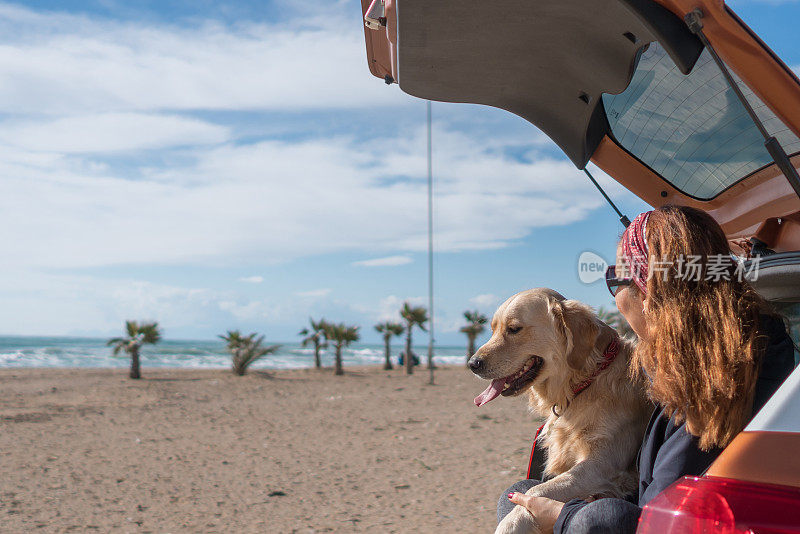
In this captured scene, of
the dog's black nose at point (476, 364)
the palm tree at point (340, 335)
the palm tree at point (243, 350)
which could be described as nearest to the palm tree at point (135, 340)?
the palm tree at point (243, 350)

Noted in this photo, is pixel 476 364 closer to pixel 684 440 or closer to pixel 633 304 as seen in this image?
pixel 633 304

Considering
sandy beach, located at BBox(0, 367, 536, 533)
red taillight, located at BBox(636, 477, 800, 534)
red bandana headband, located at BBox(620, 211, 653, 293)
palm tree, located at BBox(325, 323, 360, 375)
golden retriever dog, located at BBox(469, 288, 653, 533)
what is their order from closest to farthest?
red taillight, located at BBox(636, 477, 800, 534)
red bandana headband, located at BBox(620, 211, 653, 293)
golden retriever dog, located at BBox(469, 288, 653, 533)
sandy beach, located at BBox(0, 367, 536, 533)
palm tree, located at BBox(325, 323, 360, 375)

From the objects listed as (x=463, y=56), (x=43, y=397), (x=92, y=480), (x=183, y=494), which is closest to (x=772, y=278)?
(x=463, y=56)

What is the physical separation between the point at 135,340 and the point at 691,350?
24.0 metres

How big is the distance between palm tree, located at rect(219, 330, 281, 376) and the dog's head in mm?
22711

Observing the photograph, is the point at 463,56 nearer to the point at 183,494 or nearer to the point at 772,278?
the point at 772,278

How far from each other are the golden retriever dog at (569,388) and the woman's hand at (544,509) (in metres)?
0.04

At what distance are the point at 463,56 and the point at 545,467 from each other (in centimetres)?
178

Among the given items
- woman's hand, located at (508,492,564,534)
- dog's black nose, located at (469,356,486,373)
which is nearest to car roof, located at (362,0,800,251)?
dog's black nose, located at (469,356,486,373)

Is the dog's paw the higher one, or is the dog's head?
the dog's head

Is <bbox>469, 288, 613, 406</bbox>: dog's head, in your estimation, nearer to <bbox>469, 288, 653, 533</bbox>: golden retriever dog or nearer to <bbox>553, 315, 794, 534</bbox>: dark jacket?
<bbox>469, 288, 653, 533</bbox>: golden retriever dog

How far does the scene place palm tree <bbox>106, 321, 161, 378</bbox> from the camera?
22.7 metres

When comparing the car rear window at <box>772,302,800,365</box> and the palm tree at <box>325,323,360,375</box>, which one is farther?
the palm tree at <box>325,323,360,375</box>

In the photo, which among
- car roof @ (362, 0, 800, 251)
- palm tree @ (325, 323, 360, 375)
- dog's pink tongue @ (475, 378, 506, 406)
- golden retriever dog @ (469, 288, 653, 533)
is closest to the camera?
car roof @ (362, 0, 800, 251)
